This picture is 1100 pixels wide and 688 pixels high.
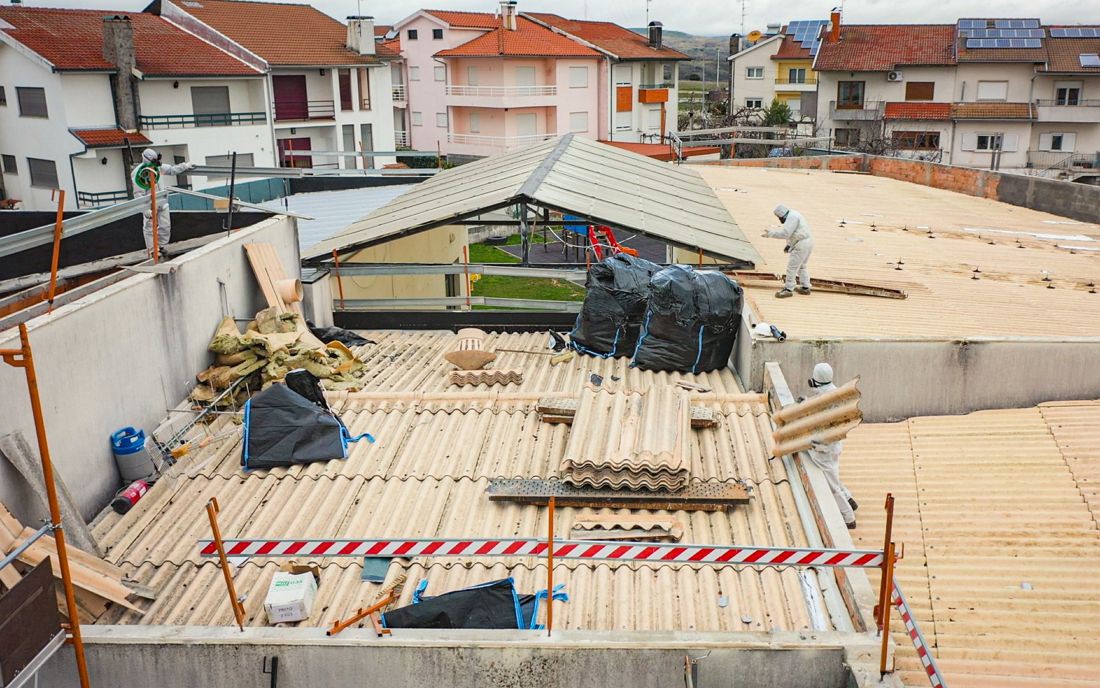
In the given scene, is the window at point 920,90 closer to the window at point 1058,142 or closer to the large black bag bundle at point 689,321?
the window at point 1058,142

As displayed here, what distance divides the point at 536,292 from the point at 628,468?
23.4m

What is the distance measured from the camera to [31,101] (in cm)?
3666

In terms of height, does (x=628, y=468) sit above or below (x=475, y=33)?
below

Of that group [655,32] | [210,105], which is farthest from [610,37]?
[210,105]

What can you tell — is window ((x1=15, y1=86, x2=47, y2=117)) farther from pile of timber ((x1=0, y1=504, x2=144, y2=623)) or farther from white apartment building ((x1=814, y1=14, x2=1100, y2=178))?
white apartment building ((x1=814, y1=14, x2=1100, y2=178))

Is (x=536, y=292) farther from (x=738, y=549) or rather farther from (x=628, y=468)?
(x=738, y=549)

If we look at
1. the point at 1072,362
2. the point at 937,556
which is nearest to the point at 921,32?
the point at 1072,362

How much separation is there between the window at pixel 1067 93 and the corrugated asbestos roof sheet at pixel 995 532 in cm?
4588

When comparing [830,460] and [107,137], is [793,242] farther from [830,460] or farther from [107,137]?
[107,137]

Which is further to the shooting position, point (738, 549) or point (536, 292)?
point (536, 292)

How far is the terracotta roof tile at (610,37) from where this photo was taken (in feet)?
192

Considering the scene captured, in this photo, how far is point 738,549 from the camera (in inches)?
218

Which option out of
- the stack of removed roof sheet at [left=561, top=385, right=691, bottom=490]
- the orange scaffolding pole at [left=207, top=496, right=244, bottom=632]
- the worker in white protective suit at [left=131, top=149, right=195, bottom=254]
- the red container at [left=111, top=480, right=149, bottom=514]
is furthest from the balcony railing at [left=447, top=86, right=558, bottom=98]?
the orange scaffolding pole at [left=207, top=496, right=244, bottom=632]

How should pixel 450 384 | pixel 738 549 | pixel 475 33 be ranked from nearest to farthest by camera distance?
1. pixel 738 549
2. pixel 450 384
3. pixel 475 33
